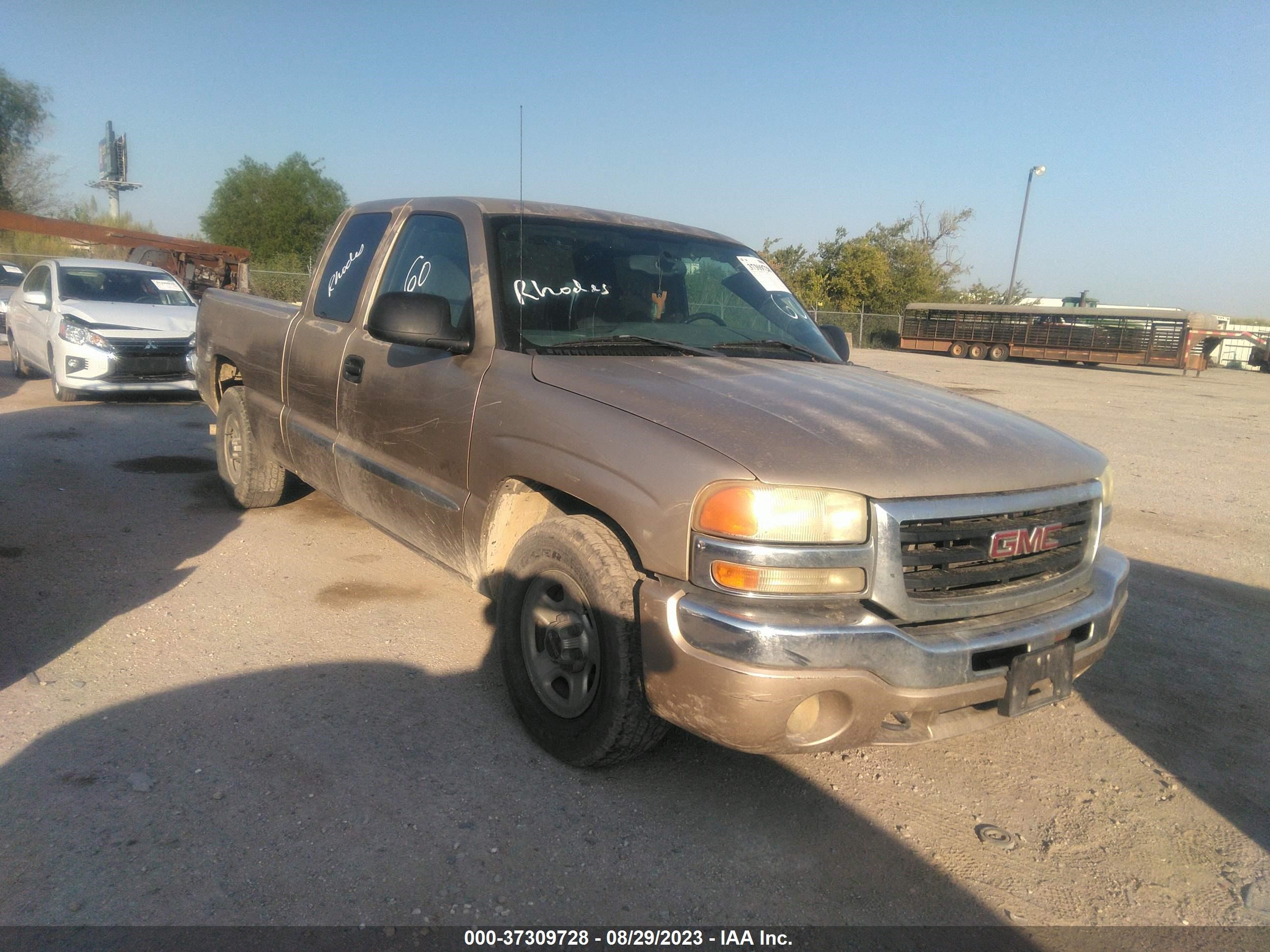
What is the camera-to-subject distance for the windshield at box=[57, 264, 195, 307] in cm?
1055

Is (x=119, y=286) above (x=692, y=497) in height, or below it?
above

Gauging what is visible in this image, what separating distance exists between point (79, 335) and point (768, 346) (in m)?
9.06

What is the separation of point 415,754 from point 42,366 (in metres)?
10.1

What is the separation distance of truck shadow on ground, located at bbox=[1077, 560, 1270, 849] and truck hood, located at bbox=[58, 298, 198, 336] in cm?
1009

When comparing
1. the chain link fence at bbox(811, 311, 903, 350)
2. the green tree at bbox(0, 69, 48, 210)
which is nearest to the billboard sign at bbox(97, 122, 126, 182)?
the green tree at bbox(0, 69, 48, 210)

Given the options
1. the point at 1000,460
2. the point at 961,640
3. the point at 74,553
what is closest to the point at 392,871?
the point at 961,640

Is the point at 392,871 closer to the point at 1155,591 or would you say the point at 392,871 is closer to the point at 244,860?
the point at 244,860

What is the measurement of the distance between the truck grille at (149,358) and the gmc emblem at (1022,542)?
10080 mm

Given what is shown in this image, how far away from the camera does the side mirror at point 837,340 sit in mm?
4379

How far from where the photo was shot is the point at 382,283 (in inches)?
165

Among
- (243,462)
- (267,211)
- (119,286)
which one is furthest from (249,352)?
(267,211)

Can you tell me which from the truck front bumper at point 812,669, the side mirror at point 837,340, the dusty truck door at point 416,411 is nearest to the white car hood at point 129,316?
the dusty truck door at point 416,411

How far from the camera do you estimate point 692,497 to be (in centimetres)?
244

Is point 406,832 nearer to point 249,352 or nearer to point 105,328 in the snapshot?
point 249,352
